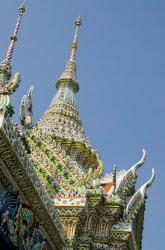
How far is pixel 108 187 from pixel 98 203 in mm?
2043

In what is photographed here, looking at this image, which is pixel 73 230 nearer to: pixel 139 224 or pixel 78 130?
pixel 139 224

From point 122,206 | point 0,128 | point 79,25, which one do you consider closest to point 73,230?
point 122,206

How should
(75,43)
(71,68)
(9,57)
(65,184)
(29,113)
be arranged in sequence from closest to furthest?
(9,57)
(65,184)
(29,113)
(71,68)
(75,43)

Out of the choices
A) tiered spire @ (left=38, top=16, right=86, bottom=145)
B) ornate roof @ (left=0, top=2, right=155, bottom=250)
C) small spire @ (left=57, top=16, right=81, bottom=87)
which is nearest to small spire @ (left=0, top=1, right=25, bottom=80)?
ornate roof @ (left=0, top=2, right=155, bottom=250)

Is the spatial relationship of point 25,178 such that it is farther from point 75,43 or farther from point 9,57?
point 75,43

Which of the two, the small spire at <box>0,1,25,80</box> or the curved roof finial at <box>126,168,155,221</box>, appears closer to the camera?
the small spire at <box>0,1,25,80</box>

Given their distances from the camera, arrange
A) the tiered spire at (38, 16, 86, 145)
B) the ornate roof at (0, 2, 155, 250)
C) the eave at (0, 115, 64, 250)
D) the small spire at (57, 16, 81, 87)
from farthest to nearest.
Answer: the small spire at (57, 16, 81, 87) → the tiered spire at (38, 16, 86, 145) → the ornate roof at (0, 2, 155, 250) → the eave at (0, 115, 64, 250)

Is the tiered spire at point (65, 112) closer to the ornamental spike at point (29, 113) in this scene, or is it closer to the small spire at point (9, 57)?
the ornamental spike at point (29, 113)

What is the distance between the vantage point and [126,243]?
13.9 m

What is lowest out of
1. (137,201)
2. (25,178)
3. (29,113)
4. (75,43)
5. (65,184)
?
(25,178)

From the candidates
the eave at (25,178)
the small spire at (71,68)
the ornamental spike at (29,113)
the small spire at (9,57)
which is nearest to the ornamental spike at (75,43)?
the small spire at (71,68)

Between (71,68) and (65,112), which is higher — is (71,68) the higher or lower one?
the higher one

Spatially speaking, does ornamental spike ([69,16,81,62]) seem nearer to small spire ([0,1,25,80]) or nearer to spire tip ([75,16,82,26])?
spire tip ([75,16,82,26])

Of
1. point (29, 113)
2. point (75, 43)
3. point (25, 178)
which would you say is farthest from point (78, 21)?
point (25, 178)
